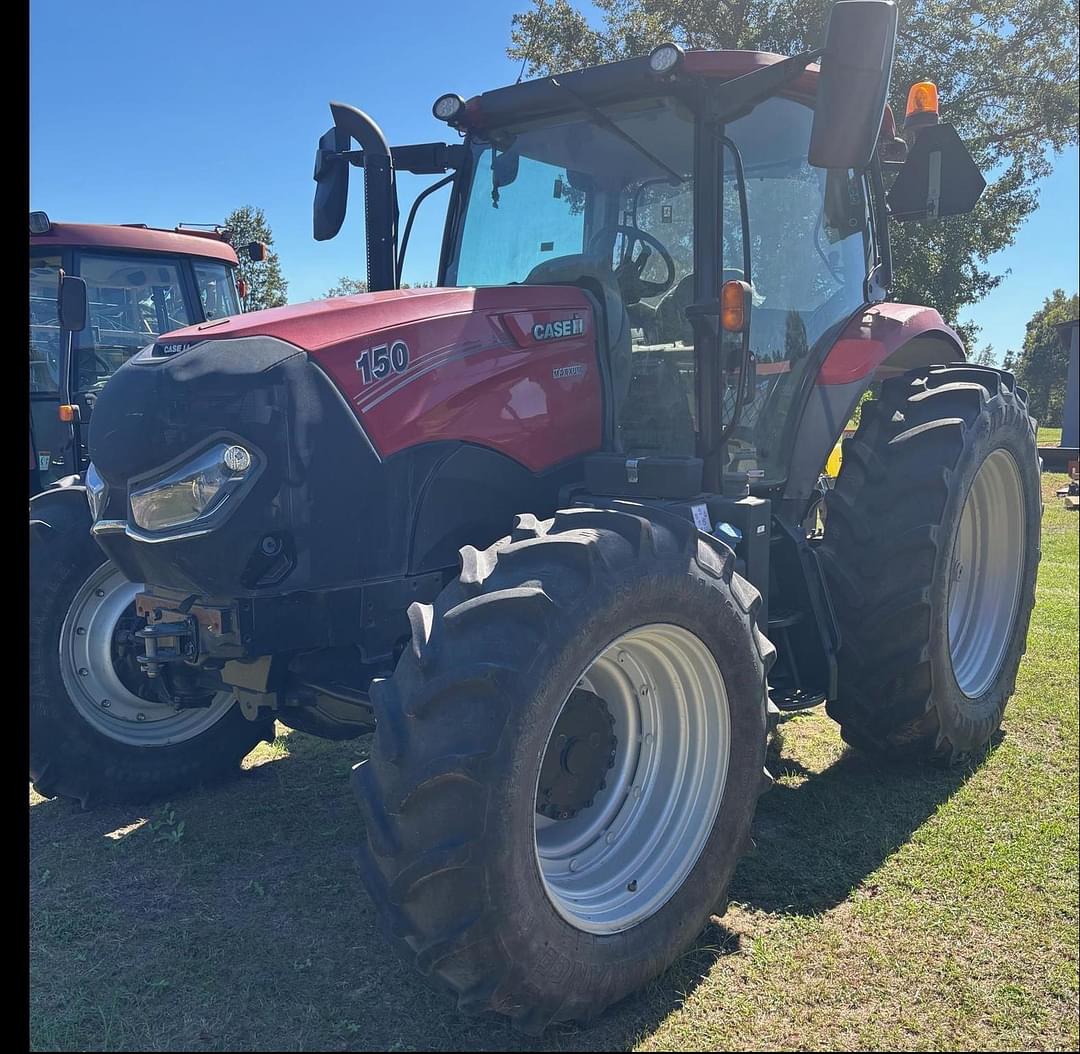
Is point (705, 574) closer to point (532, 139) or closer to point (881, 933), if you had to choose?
point (881, 933)

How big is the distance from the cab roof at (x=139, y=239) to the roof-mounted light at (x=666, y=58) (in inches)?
248

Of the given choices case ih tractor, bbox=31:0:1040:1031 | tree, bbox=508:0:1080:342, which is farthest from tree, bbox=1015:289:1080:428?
case ih tractor, bbox=31:0:1040:1031

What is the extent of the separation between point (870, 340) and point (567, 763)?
2.14 meters

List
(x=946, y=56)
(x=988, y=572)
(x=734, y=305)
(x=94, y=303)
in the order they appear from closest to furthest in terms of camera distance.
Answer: (x=734, y=305)
(x=988, y=572)
(x=94, y=303)
(x=946, y=56)

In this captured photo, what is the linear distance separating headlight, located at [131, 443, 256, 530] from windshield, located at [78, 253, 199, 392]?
18.4 ft

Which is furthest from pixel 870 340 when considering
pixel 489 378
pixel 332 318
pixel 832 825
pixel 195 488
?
pixel 195 488

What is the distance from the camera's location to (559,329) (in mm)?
3121

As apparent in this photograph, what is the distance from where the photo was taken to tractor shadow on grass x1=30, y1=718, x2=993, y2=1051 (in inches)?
94.5

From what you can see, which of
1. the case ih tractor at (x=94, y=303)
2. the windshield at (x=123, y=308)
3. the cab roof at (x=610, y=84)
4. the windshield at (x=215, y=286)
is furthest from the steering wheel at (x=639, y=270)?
the windshield at (x=215, y=286)

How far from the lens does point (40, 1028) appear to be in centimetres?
245

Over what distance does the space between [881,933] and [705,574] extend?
3.65 ft

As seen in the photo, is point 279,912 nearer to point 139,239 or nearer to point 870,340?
point 870,340

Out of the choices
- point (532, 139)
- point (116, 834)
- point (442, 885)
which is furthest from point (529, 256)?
point (116, 834)

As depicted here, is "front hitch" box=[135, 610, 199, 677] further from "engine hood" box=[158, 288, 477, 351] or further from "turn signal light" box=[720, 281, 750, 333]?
"turn signal light" box=[720, 281, 750, 333]
